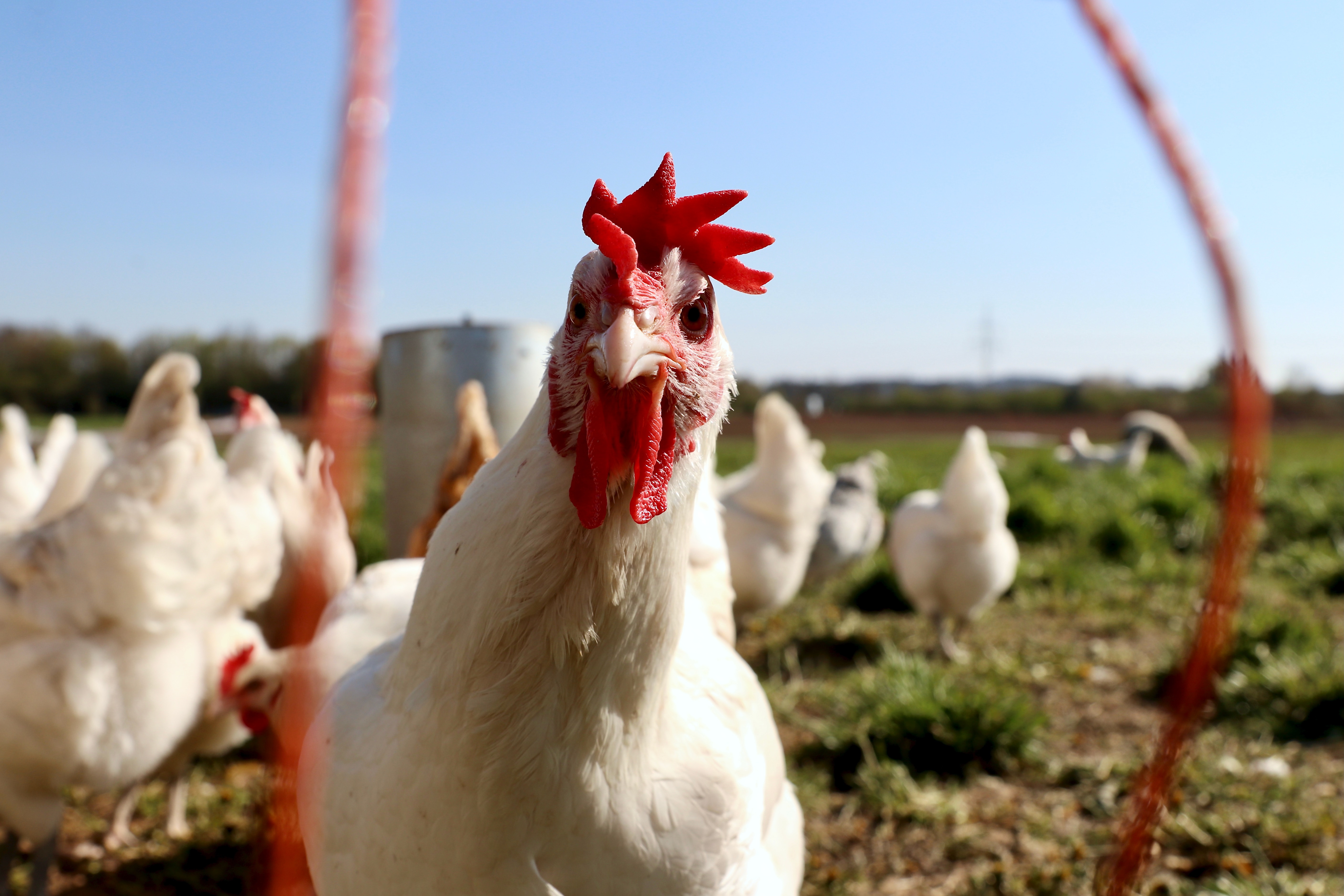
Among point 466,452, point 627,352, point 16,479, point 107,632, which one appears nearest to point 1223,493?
point 627,352

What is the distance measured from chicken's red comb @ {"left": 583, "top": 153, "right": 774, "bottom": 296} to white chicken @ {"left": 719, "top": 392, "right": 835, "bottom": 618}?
10.2 ft

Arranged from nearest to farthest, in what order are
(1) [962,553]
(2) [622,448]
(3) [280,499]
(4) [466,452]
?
1. (2) [622,448]
2. (4) [466,452]
3. (3) [280,499]
4. (1) [962,553]

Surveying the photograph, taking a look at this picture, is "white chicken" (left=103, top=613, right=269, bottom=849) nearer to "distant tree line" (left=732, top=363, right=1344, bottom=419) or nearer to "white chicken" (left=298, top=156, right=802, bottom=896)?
"white chicken" (left=298, top=156, right=802, bottom=896)

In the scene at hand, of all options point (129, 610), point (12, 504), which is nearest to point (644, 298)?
→ point (129, 610)

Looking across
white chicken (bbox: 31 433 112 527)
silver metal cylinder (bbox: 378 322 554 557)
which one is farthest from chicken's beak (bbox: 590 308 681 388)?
white chicken (bbox: 31 433 112 527)

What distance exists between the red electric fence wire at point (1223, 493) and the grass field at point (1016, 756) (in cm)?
86

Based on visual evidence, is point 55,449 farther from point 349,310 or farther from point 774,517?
point 349,310

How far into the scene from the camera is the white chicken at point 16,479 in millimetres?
3484

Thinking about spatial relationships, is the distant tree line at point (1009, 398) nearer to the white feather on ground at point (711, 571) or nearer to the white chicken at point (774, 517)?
the white chicken at point (774, 517)

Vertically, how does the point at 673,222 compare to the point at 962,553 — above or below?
above

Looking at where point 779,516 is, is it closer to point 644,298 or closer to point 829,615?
point 829,615

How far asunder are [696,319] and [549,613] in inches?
18.1

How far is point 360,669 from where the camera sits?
5.14 ft

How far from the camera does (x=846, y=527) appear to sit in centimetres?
529
